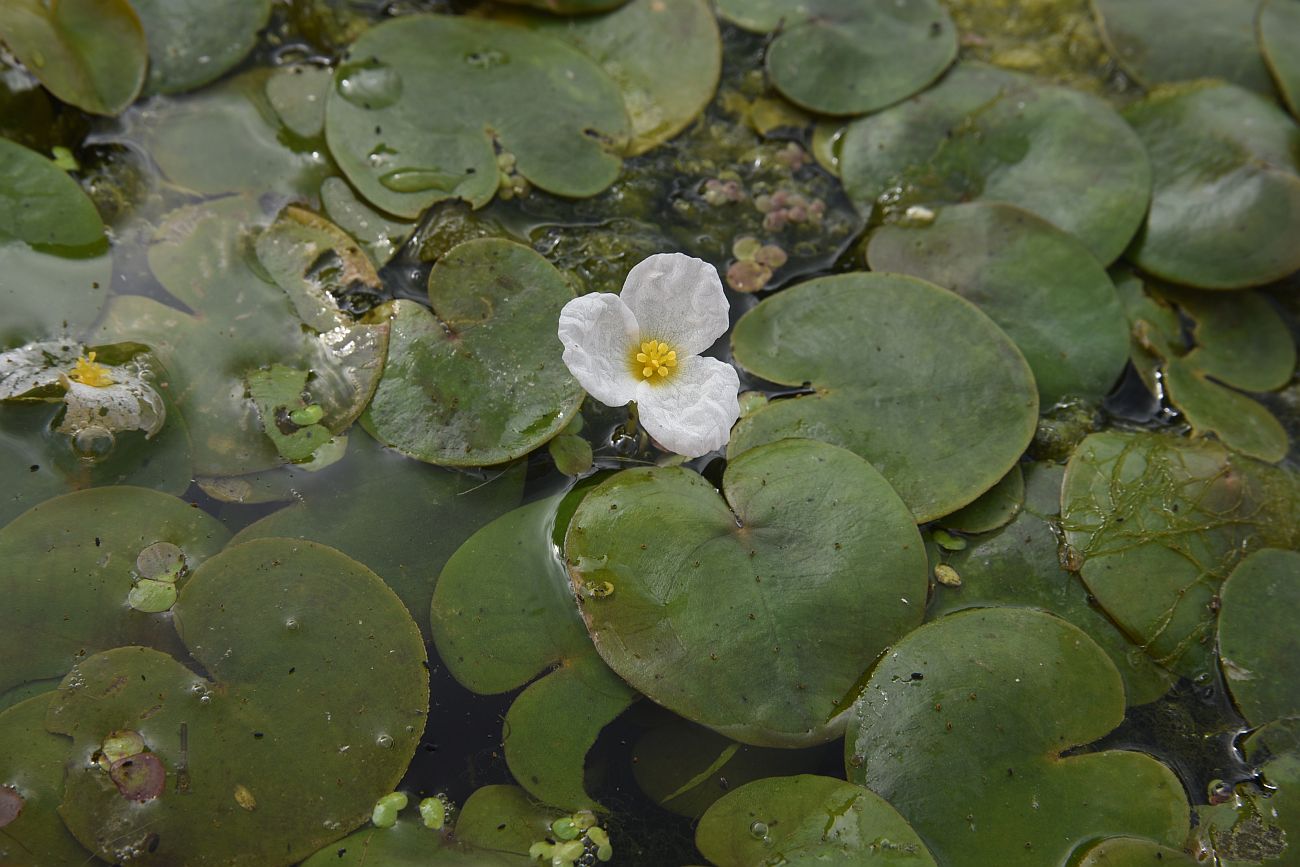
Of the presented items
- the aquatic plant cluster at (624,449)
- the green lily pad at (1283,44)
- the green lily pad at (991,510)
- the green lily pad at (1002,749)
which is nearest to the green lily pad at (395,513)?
the aquatic plant cluster at (624,449)

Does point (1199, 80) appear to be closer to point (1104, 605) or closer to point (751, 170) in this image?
point (751, 170)

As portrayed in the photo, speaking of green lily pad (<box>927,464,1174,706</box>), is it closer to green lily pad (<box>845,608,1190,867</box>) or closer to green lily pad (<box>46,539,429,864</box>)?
green lily pad (<box>845,608,1190,867</box>)

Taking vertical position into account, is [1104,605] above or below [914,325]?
below

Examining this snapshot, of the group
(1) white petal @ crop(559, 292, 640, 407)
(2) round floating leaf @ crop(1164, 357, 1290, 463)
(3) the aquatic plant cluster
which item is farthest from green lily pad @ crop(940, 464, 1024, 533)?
(1) white petal @ crop(559, 292, 640, 407)

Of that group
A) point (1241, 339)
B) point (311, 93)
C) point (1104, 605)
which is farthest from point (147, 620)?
point (1241, 339)

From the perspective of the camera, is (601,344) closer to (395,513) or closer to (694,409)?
(694,409)
